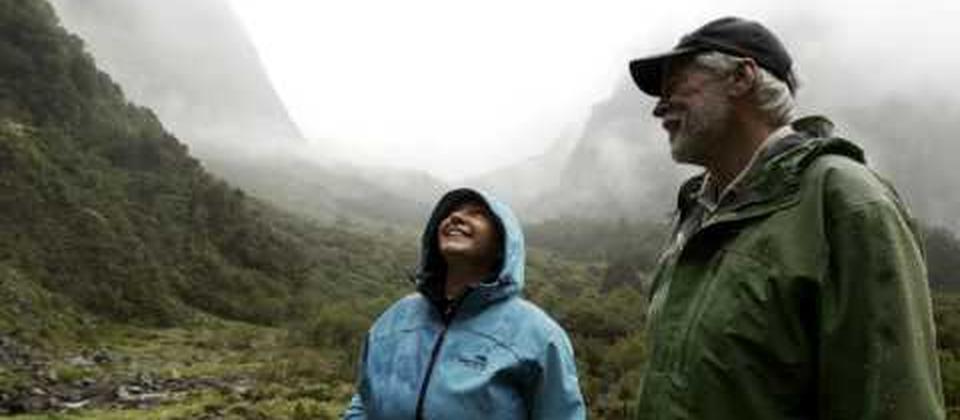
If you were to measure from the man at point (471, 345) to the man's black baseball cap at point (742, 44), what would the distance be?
5.10 ft

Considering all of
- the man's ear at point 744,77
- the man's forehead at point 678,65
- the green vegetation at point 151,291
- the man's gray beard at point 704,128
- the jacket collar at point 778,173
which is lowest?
the green vegetation at point 151,291

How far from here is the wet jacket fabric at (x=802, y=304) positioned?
7.45 ft

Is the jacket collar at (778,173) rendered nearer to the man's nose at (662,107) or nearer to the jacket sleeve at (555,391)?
the man's nose at (662,107)

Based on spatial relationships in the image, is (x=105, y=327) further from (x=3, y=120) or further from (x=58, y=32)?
(x=58, y=32)

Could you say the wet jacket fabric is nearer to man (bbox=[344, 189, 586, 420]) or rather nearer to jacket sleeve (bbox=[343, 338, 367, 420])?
man (bbox=[344, 189, 586, 420])

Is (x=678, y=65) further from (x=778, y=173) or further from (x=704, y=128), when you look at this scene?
(x=778, y=173)

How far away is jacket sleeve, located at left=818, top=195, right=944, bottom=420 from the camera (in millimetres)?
2254

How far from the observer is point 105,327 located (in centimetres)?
3891

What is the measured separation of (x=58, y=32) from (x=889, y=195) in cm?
6570

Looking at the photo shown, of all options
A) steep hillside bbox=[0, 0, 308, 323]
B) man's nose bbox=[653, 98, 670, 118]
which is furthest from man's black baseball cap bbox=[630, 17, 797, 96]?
steep hillside bbox=[0, 0, 308, 323]

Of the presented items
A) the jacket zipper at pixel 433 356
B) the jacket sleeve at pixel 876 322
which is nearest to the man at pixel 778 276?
the jacket sleeve at pixel 876 322

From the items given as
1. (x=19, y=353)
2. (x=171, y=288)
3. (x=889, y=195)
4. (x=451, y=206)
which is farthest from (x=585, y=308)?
(x=889, y=195)

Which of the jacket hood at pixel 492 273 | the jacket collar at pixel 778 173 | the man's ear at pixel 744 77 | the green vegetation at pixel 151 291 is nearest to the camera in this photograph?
the jacket collar at pixel 778 173

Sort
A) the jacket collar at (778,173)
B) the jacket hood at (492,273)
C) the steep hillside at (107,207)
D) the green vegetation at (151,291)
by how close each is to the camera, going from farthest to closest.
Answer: the steep hillside at (107,207), the green vegetation at (151,291), the jacket hood at (492,273), the jacket collar at (778,173)
